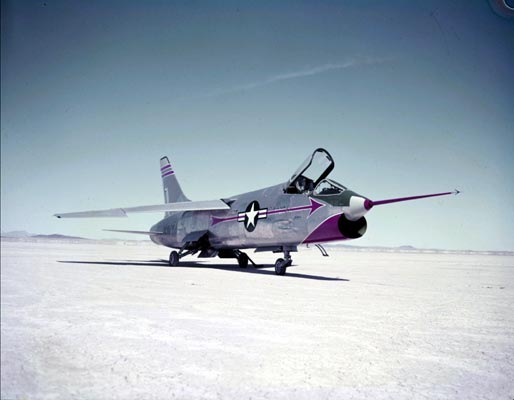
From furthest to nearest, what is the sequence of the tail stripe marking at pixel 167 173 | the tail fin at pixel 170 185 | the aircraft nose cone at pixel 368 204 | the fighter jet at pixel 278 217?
the tail stripe marking at pixel 167 173
the tail fin at pixel 170 185
the fighter jet at pixel 278 217
the aircraft nose cone at pixel 368 204

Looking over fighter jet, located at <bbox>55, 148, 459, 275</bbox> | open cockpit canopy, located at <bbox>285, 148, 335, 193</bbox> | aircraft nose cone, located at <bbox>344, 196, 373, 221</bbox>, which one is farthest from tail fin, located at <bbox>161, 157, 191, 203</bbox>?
aircraft nose cone, located at <bbox>344, 196, 373, 221</bbox>

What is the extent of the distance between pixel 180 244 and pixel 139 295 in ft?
39.8

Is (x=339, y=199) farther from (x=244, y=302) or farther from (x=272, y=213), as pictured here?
(x=244, y=302)

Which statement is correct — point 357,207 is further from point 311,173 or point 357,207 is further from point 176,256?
point 176,256

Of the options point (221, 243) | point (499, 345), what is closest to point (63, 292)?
point (499, 345)

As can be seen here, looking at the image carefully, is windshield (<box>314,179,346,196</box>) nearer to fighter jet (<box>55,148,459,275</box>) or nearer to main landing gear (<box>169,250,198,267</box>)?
fighter jet (<box>55,148,459,275</box>)

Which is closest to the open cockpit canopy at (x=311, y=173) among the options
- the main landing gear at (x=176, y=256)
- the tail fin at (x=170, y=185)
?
the main landing gear at (x=176, y=256)

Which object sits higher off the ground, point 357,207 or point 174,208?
point 174,208

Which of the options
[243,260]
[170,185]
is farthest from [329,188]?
[170,185]

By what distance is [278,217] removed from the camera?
12875 mm

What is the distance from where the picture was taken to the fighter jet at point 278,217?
11016mm

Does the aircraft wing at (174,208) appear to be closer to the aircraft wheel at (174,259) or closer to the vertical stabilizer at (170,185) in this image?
the aircraft wheel at (174,259)

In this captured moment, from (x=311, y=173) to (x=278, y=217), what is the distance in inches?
72.9

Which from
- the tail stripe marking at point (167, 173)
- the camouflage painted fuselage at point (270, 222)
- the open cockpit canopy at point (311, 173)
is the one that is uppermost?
the tail stripe marking at point (167, 173)
